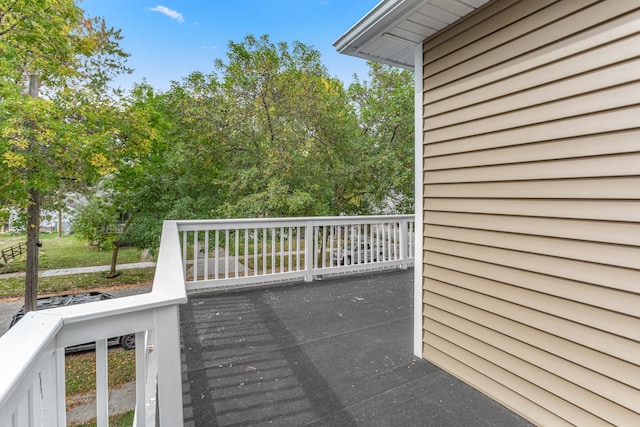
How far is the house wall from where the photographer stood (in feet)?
4.51

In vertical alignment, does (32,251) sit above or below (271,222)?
below

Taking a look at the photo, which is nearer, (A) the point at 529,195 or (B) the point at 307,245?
(A) the point at 529,195

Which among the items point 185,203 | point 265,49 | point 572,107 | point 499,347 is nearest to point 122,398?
point 185,203

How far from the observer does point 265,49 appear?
8609 millimetres

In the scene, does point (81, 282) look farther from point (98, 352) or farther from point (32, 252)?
point (98, 352)

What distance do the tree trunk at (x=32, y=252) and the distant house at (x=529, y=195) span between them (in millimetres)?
10425

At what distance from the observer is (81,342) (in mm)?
937

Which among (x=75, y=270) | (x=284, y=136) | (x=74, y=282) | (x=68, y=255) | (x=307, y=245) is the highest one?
(x=284, y=136)

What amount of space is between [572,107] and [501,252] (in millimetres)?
837

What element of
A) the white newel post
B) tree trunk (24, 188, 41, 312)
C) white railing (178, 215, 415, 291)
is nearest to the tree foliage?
tree trunk (24, 188, 41, 312)

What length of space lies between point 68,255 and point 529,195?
21855 mm

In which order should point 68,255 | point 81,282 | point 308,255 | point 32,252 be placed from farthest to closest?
point 68,255 → point 81,282 → point 32,252 → point 308,255

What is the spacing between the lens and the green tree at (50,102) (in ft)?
22.9

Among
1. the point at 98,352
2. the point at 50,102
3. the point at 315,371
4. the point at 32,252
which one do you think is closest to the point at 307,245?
the point at 315,371
